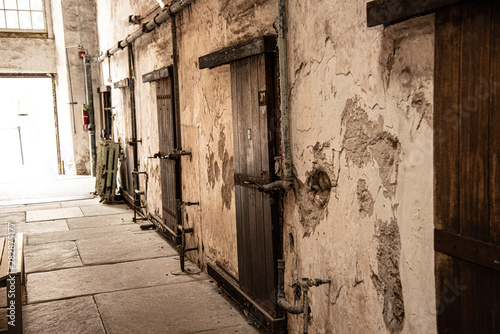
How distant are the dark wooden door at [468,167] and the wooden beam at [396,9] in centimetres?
6

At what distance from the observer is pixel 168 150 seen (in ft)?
21.1

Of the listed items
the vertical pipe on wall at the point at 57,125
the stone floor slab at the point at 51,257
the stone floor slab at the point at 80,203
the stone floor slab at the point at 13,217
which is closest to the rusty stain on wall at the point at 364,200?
the stone floor slab at the point at 51,257

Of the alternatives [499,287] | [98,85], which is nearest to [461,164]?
[499,287]

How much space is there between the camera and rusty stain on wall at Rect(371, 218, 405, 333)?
2.29 m

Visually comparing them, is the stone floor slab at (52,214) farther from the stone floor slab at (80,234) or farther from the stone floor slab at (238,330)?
the stone floor slab at (238,330)

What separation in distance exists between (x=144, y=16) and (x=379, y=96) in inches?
232

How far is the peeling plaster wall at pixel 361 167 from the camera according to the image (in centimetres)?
211

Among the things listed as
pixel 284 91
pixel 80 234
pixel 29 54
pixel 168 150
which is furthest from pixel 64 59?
pixel 284 91

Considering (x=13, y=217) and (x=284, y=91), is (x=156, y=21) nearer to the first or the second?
(x=284, y=91)

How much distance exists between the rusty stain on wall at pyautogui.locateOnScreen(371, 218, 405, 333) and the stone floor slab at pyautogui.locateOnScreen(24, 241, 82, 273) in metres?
4.18

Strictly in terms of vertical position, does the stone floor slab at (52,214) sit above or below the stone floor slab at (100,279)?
above

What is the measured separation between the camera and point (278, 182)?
10.8ft

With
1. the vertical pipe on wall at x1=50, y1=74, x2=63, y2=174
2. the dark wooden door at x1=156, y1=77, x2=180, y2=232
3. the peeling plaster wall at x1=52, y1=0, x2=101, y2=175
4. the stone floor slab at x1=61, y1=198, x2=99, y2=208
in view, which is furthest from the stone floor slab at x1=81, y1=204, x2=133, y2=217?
the vertical pipe on wall at x1=50, y1=74, x2=63, y2=174

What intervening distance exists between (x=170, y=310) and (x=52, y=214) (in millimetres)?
5146
